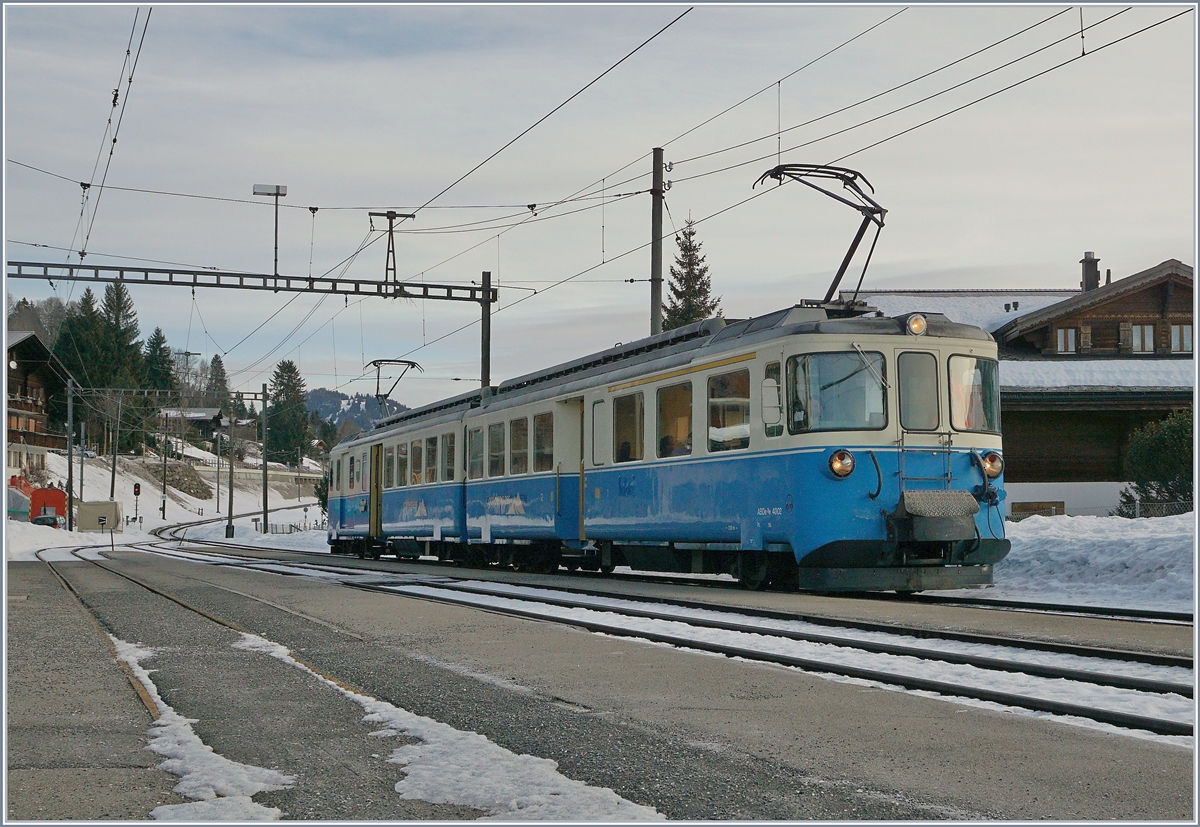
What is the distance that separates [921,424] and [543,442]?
26.1 ft

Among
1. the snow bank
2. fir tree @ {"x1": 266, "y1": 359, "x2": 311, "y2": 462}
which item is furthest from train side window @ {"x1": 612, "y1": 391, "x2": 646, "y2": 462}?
fir tree @ {"x1": 266, "y1": 359, "x2": 311, "y2": 462}

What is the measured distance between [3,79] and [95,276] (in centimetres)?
2461

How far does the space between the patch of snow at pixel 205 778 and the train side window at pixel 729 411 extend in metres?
8.78

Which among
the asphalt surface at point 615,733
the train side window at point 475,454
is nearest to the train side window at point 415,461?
the train side window at point 475,454

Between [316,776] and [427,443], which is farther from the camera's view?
[427,443]

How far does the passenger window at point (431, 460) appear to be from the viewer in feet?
88.0

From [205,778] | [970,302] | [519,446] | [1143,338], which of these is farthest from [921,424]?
[970,302]

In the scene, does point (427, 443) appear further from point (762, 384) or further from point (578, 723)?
point (578, 723)

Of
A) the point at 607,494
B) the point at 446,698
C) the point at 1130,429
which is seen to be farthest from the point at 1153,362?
the point at 446,698

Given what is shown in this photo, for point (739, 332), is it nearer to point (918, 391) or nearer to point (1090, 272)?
point (918, 391)

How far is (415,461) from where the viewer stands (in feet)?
94.0

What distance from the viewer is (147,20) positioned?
17.1 meters

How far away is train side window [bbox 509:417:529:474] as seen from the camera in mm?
21438

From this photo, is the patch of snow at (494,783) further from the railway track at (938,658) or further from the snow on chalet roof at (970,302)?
the snow on chalet roof at (970,302)
